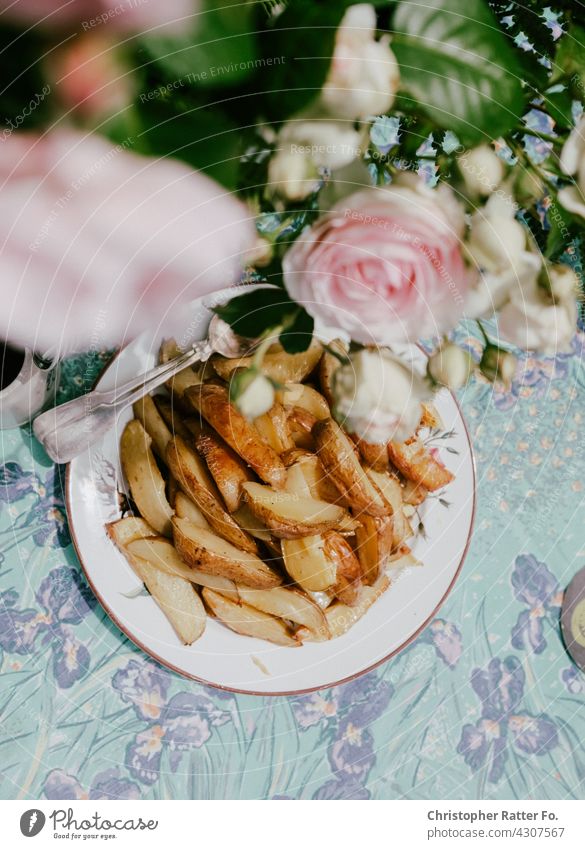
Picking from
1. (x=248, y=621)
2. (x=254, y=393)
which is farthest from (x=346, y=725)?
(x=254, y=393)

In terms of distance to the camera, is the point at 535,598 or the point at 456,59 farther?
the point at 535,598

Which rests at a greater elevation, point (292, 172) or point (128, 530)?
point (292, 172)

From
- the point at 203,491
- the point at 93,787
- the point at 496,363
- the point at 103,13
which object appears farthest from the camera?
the point at 93,787

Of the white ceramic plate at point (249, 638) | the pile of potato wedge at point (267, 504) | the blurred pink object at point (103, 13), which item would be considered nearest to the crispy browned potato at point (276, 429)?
the pile of potato wedge at point (267, 504)

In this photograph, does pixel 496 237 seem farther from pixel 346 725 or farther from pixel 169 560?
pixel 346 725

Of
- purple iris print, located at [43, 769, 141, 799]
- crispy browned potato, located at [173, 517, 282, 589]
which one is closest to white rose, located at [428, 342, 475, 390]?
crispy browned potato, located at [173, 517, 282, 589]

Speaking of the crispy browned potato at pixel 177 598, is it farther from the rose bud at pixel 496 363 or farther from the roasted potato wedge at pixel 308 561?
the rose bud at pixel 496 363

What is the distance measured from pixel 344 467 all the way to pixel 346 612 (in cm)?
16

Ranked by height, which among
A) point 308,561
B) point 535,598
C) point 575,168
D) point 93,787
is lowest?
point 93,787

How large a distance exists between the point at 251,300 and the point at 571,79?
173 millimetres

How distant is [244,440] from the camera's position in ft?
1.34

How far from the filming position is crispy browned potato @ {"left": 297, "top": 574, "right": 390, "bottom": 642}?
20.5 inches

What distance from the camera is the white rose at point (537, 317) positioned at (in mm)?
283

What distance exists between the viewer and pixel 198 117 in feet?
0.91
